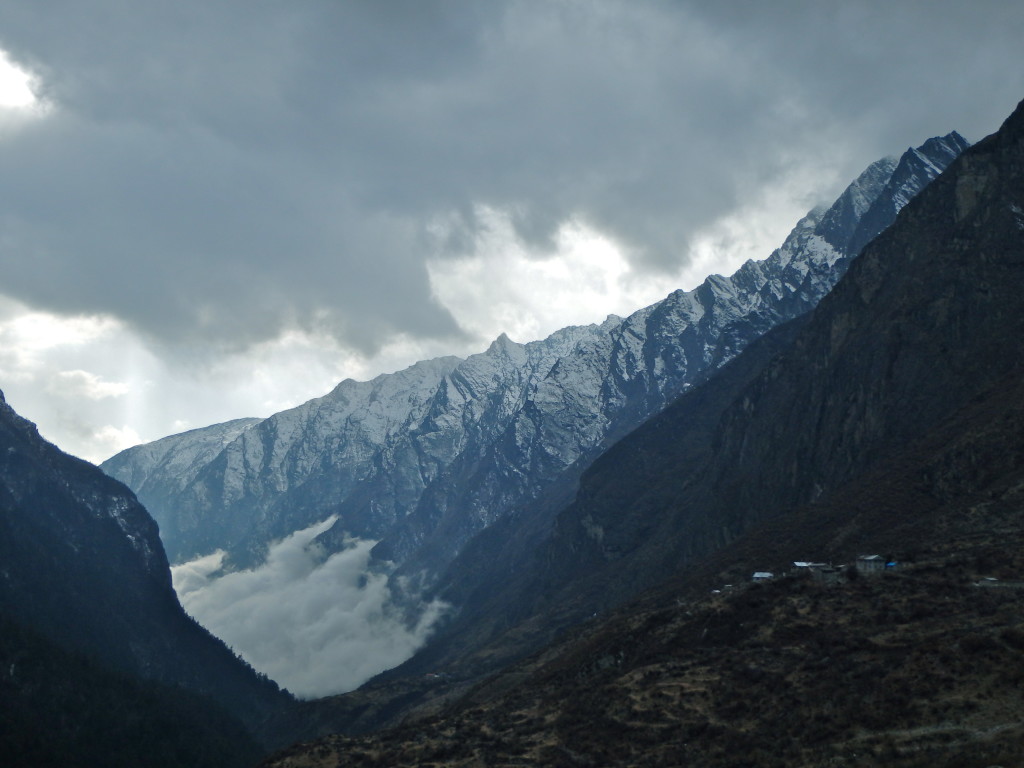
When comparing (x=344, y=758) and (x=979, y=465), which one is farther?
(x=979, y=465)

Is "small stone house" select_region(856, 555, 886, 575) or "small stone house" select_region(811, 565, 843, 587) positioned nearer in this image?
"small stone house" select_region(811, 565, 843, 587)

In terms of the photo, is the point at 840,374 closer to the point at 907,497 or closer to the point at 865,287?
the point at 865,287

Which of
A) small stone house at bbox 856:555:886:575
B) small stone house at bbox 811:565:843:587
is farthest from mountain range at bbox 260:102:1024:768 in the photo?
small stone house at bbox 856:555:886:575

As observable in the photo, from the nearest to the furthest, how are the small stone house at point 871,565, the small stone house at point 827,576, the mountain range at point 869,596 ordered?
the mountain range at point 869,596 < the small stone house at point 827,576 < the small stone house at point 871,565

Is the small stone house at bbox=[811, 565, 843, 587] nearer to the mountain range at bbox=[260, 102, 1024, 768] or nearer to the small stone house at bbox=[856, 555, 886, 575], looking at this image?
the mountain range at bbox=[260, 102, 1024, 768]

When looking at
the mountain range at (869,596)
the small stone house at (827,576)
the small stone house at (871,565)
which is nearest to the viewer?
the mountain range at (869,596)

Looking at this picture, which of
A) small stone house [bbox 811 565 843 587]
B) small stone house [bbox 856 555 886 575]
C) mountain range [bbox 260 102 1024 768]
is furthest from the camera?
small stone house [bbox 856 555 886 575]

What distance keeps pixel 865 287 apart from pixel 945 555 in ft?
366

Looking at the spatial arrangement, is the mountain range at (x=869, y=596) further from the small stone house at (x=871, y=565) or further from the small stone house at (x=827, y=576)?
the small stone house at (x=871, y=565)

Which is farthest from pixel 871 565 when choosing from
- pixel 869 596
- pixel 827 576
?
pixel 869 596

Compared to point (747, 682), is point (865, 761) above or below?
below

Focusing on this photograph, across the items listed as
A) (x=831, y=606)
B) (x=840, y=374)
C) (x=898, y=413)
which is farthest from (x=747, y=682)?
(x=840, y=374)

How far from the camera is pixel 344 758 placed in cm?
8688

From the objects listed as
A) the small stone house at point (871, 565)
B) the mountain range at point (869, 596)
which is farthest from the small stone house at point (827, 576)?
the small stone house at point (871, 565)
